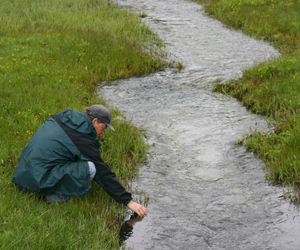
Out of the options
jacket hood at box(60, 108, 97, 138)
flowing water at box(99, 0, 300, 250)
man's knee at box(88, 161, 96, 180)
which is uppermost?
jacket hood at box(60, 108, 97, 138)

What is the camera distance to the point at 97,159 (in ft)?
16.3

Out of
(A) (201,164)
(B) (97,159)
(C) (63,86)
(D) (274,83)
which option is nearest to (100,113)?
(B) (97,159)

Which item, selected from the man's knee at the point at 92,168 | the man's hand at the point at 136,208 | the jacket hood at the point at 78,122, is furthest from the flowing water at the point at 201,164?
the jacket hood at the point at 78,122

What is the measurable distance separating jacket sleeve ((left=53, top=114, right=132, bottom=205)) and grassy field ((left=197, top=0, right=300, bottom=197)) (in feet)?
9.47

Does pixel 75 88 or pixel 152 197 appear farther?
pixel 75 88

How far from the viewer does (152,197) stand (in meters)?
5.95

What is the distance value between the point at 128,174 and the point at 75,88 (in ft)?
12.5

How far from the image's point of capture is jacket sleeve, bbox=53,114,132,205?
482 centimetres

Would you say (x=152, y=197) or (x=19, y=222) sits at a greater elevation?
(x=19, y=222)

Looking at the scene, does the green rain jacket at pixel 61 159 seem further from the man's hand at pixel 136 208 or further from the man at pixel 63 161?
the man's hand at pixel 136 208

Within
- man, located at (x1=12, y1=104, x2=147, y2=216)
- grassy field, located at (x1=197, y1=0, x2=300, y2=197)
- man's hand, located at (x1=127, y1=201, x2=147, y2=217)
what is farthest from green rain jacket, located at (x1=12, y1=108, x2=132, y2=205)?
grassy field, located at (x1=197, y1=0, x2=300, y2=197)

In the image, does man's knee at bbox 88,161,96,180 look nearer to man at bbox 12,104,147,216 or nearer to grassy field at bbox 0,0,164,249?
man at bbox 12,104,147,216

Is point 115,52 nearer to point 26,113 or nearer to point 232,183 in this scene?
point 26,113

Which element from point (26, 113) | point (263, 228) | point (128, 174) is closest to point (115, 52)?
point (26, 113)
